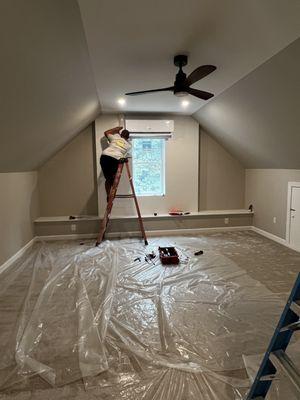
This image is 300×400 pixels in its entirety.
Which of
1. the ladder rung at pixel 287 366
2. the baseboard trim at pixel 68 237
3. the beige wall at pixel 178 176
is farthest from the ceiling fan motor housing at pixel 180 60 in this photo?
the baseboard trim at pixel 68 237

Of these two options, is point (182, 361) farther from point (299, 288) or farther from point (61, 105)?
point (61, 105)

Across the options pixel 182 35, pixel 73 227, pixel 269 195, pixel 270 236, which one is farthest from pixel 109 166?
pixel 270 236

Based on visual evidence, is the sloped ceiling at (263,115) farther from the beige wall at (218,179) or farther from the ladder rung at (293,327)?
the ladder rung at (293,327)

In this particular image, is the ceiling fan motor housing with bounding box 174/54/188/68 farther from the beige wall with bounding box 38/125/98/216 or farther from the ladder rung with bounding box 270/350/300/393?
the beige wall with bounding box 38/125/98/216

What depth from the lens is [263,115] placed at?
3.40 metres

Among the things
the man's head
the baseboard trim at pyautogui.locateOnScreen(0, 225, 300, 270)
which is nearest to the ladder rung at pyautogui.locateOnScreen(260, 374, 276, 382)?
the baseboard trim at pyautogui.locateOnScreen(0, 225, 300, 270)

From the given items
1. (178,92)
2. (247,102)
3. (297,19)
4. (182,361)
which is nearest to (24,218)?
(178,92)

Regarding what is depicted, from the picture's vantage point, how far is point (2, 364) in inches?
66.1

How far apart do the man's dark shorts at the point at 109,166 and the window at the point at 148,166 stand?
0.87 metres

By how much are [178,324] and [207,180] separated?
3.94 meters

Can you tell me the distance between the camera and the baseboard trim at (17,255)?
332 centimetres

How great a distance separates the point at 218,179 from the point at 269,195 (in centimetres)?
122

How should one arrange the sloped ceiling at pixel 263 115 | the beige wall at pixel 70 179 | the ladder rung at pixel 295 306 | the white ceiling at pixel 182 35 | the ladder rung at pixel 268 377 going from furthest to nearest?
the beige wall at pixel 70 179
the sloped ceiling at pixel 263 115
the white ceiling at pixel 182 35
the ladder rung at pixel 268 377
the ladder rung at pixel 295 306

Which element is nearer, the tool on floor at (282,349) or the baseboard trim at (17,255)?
the tool on floor at (282,349)
